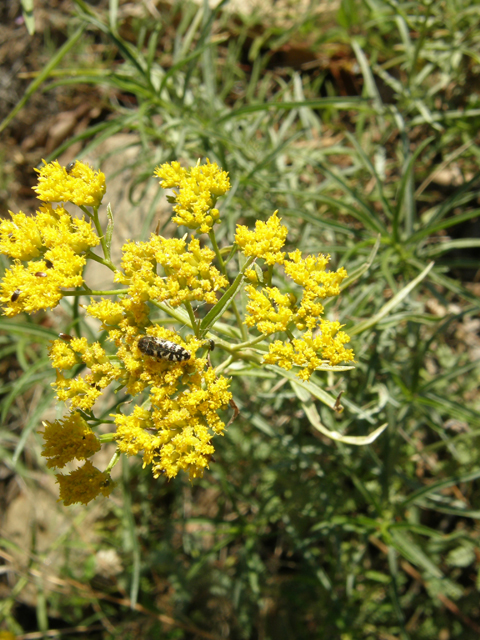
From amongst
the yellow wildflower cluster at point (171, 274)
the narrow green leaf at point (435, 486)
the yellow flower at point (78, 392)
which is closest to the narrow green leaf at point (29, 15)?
the yellow wildflower cluster at point (171, 274)

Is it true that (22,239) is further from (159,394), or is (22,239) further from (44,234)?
(159,394)

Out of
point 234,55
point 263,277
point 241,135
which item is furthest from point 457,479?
point 234,55

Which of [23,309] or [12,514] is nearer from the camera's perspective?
[23,309]

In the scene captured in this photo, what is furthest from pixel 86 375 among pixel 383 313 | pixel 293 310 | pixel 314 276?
pixel 383 313

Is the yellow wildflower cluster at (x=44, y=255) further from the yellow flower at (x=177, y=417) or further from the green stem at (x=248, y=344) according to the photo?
the green stem at (x=248, y=344)

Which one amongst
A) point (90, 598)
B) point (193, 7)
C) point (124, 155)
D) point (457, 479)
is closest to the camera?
point (457, 479)

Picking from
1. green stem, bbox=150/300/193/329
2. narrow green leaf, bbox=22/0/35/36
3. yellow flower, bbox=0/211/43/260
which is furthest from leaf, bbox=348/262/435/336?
narrow green leaf, bbox=22/0/35/36

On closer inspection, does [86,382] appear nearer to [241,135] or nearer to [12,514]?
[241,135]
